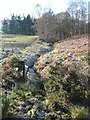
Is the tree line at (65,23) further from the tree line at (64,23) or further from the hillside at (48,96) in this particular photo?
the hillside at (48,96)

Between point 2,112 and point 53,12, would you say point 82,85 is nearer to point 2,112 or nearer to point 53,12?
point 2,112

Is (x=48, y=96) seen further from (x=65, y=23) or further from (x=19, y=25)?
(x=19, y=25)

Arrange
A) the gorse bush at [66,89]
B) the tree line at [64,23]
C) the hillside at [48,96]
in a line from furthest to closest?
the tree line at [64,23] < the gorse bush at [66,89] < the hillside at [48,96]

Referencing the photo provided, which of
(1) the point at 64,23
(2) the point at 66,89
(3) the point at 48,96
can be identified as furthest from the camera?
(1) the point at 64,23

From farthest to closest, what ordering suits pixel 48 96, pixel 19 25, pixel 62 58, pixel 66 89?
1. pixel 19 25
2. pixel 62 58
3. pixel 66 89
4. pixel 48 96

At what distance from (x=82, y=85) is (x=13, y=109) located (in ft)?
8.59

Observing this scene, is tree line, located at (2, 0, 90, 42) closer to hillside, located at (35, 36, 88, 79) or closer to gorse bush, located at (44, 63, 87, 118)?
hillside, located at (35, 36, 88, 79)

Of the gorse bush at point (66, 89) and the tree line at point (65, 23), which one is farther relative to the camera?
the tree line at point (65, 23)

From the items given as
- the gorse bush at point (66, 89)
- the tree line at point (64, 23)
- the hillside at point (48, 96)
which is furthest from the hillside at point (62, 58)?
the tree line at point (64, 23)

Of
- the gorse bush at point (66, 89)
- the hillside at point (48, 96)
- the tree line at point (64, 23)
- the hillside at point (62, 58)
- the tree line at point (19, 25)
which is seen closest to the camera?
the hillside at point (48, 96)

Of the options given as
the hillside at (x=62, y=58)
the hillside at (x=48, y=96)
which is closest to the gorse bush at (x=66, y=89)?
the hillside at (x=48, y=96)

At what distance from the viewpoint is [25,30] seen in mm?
Result: 45375

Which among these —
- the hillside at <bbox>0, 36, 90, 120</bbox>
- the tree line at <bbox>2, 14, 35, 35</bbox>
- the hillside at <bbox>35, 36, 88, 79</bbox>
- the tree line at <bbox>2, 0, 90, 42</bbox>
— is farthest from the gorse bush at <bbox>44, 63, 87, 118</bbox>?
the tree line at <bbox>2, 14, 35, 35</bbox>

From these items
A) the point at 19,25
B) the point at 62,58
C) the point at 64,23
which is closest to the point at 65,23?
the point at 64,23
